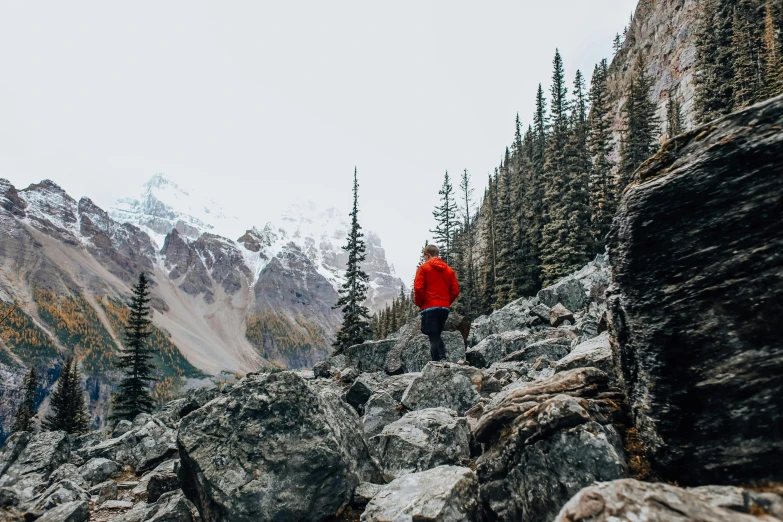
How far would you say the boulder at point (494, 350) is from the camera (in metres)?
15.6

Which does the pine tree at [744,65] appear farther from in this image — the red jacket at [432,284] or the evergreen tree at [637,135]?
Result: the red jacket at [432,284]

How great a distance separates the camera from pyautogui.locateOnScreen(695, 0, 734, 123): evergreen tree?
45000 mm

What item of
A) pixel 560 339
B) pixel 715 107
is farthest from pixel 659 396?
pixel 715 107

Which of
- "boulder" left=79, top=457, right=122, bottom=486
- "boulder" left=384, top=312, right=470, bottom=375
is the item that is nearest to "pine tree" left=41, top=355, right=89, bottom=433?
"boulder" left=79, top=457, right=122, bottom=486

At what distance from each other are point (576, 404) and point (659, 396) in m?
0.76

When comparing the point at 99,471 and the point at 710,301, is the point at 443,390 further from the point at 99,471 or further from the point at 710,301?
the point at 99,471

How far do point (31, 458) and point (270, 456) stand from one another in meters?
11.6

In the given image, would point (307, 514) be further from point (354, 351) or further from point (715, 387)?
point (354, 351)

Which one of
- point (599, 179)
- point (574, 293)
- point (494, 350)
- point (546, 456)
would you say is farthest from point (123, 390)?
point (599, 179)

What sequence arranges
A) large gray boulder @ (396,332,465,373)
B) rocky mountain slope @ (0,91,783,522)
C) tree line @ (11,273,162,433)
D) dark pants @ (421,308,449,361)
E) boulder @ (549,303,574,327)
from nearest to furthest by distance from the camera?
rocky mountain slope @ (0,91,783,522) → dark pants @ (421,308,449,361) → large gray boulder @ (396,332,465,373) → boulder @ (549,303,574,327) → tree line @ (11,273,162,433)

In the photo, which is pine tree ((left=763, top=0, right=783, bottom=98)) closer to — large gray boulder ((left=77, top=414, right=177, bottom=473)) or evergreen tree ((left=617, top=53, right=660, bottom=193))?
evergreen tree ((left=617, top=53, right=660, bottom=193))

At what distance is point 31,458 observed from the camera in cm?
1207

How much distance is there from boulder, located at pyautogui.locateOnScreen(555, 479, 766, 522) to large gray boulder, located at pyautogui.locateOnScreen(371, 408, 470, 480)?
11.3ft

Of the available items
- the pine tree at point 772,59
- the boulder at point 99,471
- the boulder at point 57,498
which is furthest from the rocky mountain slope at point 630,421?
the pine tree at point 772,59
